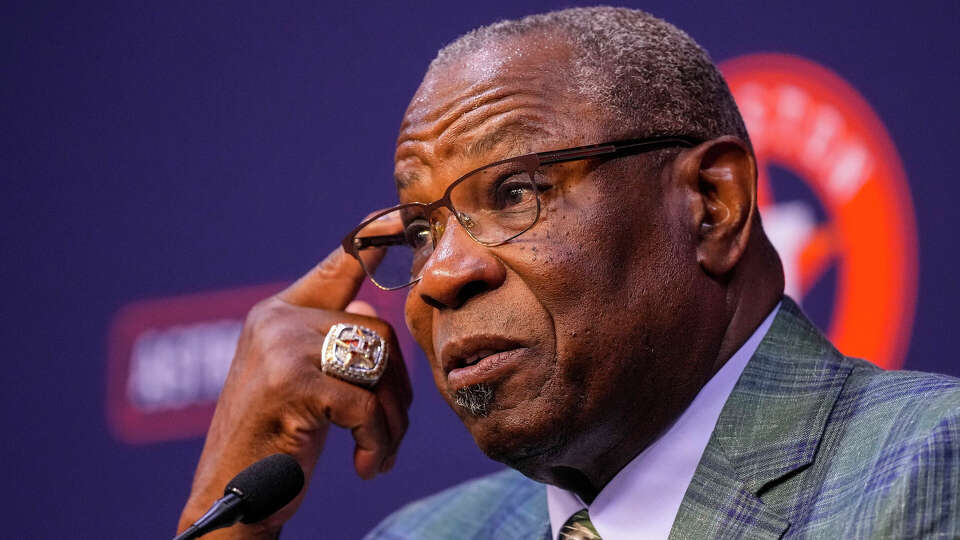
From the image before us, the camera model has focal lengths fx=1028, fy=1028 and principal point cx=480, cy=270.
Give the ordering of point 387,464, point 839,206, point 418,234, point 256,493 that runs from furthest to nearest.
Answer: point 839,206, point 387,464, point 418,234, point 256,493

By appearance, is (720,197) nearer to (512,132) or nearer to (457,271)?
(512,132)

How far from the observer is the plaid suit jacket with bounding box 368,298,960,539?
1.40 meters

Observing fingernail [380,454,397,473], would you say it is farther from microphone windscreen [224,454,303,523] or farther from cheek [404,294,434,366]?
microphone windscreen [224,454,303,523]

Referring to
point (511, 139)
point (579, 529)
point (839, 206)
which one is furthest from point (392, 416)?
point (839, 206)

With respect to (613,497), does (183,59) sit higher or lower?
higher

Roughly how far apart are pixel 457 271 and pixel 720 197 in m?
0.50

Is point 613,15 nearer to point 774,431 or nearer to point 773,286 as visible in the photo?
point 773,286

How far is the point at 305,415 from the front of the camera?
2.10 m

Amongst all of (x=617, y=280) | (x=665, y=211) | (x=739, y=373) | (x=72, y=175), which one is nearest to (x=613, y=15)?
(x=665, y=211)

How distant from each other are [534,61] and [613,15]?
9.2 inches

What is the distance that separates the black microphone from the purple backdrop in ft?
3.93

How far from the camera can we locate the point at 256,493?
155 cm

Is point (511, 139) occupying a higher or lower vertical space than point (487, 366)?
higher

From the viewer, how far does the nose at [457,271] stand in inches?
65.2
